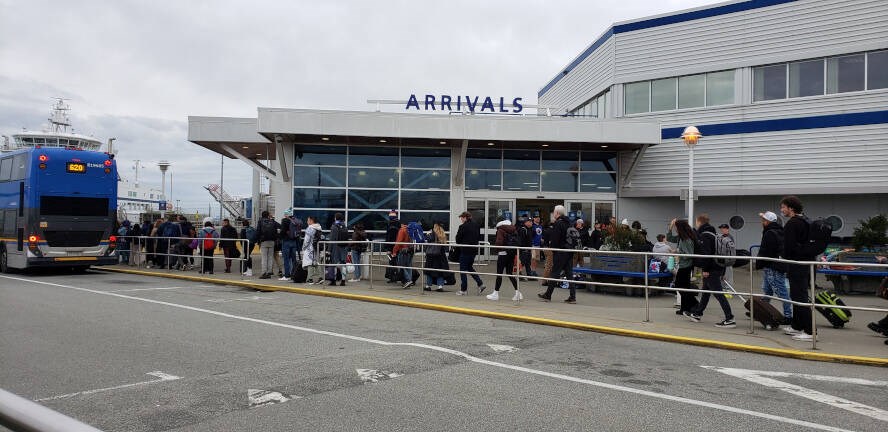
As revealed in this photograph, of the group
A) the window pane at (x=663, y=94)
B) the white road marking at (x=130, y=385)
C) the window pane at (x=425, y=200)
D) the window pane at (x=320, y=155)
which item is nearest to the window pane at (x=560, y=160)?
the window pane at (x=663, y=94)

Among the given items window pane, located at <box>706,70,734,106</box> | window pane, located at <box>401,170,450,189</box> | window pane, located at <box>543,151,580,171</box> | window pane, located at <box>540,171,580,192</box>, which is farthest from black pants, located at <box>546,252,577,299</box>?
window pane, located at <box>706,70,734,106</box>

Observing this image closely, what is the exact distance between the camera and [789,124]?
2086cm

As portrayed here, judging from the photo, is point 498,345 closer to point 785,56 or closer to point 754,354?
point 754,354

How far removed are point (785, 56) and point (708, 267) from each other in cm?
1512

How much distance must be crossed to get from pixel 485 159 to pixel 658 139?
20.0ft

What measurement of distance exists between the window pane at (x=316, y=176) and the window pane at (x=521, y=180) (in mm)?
6035

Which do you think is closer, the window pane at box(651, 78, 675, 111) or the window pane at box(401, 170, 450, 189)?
the window pane at box(401, 170, 450, 189)

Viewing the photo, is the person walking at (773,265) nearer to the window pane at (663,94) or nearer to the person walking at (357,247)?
the person walking at (357,247)

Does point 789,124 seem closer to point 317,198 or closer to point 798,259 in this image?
point 798,259

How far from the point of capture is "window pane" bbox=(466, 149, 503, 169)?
883 inches

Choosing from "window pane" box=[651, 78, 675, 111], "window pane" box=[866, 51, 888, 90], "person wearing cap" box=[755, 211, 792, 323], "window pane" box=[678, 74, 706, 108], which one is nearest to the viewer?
"person wearing cap" box=[755, 211, 792, 323]

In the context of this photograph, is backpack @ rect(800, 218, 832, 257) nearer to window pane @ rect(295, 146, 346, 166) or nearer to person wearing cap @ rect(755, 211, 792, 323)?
person wearing cap @ rect(755, 211, 792, 323)

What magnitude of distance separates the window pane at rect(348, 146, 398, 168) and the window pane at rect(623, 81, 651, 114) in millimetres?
9284

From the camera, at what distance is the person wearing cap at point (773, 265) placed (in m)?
9.05
